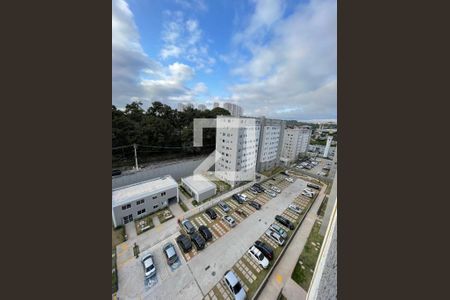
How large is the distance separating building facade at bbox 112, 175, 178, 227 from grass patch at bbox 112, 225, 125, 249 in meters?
0.37

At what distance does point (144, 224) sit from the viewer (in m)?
10.4

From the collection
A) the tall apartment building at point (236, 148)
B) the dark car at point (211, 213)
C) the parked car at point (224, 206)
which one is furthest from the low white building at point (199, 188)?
the tall apartment building at point (236, 148)

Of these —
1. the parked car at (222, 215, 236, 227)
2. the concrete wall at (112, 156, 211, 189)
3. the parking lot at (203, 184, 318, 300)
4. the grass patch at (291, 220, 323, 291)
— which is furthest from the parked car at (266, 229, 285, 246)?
the concrete wall at (112, 156, 211, 189)

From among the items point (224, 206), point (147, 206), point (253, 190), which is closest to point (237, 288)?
point (224, 206)

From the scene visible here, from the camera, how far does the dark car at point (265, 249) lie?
819 centimetres

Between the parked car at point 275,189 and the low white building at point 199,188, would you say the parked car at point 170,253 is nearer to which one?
the low white building at point 199,188

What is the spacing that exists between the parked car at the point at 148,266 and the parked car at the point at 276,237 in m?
6.93

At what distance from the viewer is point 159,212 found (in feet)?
38.4

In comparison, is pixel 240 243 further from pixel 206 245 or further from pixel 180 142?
pixel 180 142

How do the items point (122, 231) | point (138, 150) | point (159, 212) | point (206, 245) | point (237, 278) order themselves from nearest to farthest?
point (237, 278), point (206, 245), point (122, 231), point (159, 212), point (138, 150)

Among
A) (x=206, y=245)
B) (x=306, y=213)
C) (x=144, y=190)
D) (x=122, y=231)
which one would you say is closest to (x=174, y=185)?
(x=144, y=190)

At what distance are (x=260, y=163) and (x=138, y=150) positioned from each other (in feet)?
49.7

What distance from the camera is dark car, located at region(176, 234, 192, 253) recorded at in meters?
8.47

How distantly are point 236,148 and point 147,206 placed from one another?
9292mm
